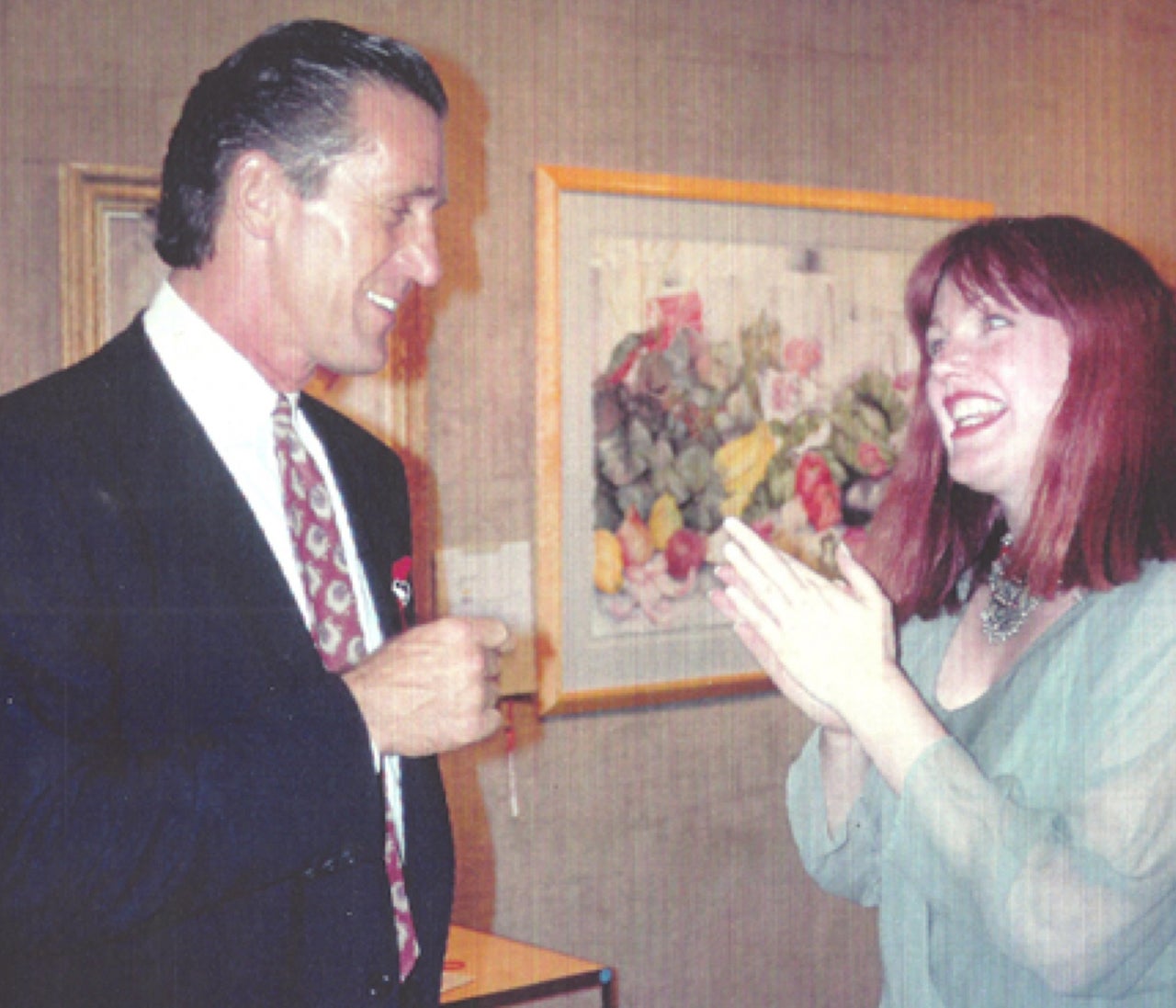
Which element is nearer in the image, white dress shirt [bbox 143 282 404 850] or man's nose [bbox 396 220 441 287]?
white dress shirt [bbox 143 282 404 850]

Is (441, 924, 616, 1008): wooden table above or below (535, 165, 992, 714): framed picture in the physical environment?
below

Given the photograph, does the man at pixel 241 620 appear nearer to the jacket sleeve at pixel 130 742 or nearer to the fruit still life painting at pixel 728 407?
the jacket sleeve at pixel 130 742

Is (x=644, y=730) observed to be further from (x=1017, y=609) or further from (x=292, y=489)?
(x=292, y=489)

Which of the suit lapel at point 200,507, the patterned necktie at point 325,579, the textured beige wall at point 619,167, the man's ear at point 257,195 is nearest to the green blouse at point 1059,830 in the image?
the patterned necktie at point 325,579

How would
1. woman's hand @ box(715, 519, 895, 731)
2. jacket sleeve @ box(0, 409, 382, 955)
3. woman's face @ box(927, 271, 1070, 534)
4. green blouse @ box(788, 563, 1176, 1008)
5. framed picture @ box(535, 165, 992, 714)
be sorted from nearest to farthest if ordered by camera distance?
jacket sleeve @ box(0, 409, 382, 955), green blouse @ box(788, 563, 1176, 1008), woman's hand @ box(715, 519, 895, 731), woman's face @ box(927, 271, 1070, 534), framed picture @ box(535, 165, 992, 714)

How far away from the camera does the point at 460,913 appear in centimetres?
284

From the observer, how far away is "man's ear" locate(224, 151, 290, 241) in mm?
1697

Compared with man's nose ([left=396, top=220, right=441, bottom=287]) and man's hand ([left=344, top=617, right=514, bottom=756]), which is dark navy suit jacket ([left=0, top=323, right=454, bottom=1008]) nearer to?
man's hand ([left=344, top=617, right=514, bottom=756])

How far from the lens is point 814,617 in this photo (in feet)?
5.38

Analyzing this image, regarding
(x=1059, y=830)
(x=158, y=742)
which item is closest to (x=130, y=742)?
(x=158, y=742)

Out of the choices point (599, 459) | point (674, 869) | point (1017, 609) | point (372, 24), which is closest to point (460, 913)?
point (674, 869)

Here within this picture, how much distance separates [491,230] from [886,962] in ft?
5.36

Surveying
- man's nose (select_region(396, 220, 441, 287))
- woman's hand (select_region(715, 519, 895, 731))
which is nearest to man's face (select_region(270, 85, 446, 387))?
man's nose (select_region(396, 220, 441, 287))

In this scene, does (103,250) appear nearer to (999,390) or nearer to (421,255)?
(421,255)
